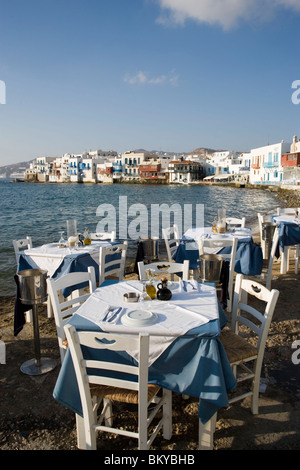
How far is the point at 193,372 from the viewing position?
6.71ft

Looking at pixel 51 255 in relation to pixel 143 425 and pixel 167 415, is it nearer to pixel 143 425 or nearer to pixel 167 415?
pixel 167 415

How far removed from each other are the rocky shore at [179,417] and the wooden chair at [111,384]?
216 millimetres

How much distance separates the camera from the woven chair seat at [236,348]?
248 cm

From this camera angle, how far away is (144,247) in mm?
5723

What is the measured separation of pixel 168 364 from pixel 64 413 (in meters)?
1.16

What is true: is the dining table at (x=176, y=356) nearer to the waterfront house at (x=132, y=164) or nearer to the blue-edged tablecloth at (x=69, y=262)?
the blue-edged tablecloth at (x=69, y=262)

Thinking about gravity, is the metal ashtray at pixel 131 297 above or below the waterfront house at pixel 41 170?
below

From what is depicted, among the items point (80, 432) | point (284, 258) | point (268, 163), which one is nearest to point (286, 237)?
point (284, 258)

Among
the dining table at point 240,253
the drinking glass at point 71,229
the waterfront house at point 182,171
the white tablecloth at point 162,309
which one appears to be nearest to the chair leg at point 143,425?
the white tablecloth at point 162,309

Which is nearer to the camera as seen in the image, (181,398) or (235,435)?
(235,435)

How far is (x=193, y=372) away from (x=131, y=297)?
81cm

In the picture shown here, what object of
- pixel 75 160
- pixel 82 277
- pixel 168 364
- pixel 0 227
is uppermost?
pixel 75 160
